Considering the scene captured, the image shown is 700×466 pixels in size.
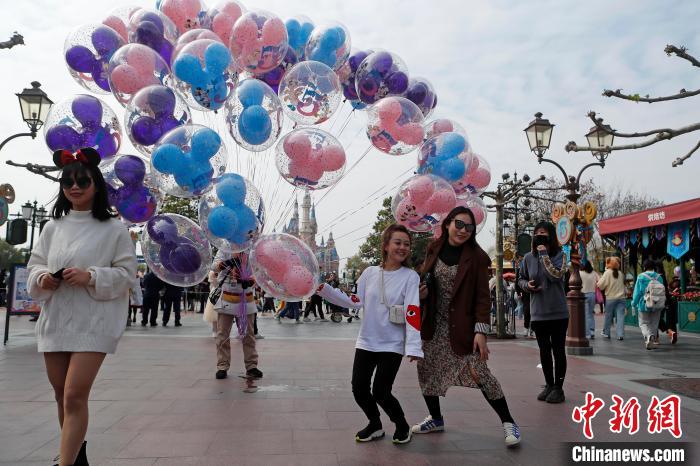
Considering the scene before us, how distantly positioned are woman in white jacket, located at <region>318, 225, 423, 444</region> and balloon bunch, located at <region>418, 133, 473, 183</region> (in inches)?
112

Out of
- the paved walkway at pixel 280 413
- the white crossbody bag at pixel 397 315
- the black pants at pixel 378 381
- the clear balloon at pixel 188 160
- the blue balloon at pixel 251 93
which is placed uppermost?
the blue balloon at pixel 251 93

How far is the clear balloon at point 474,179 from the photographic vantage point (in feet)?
23.3

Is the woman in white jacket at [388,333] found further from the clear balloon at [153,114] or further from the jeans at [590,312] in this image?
the jeans at [590,312]

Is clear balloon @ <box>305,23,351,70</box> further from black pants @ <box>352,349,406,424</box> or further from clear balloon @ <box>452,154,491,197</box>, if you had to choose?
black pants @ <box>352,349,406,424</box>

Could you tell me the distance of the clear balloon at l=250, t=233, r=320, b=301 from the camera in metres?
5.21

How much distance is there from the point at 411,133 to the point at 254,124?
201cm

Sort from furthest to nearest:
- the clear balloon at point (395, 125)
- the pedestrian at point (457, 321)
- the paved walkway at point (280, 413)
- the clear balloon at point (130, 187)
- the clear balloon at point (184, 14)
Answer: the clear balloon at point (184, 14) < the clear balloon at point (395, 125) < the clear balloon at point (130, 187) < the pedestrian at point (457, 321) < the paved walkway at point (280, 413)

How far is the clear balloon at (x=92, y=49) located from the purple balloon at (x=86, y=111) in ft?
3.12

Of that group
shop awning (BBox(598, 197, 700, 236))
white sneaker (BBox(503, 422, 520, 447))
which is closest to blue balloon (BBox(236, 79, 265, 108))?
white sneaker (BBox(503, 422, 520, 447))

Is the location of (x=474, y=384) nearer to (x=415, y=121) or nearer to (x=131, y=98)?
(x=415, y=121)

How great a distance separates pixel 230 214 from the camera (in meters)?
5.57

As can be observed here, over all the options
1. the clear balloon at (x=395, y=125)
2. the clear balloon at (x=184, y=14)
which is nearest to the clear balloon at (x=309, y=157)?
the clear balloon at (x=395, y=125)

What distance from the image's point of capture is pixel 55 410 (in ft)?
16.3

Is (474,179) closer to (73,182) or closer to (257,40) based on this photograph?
(257,40)
